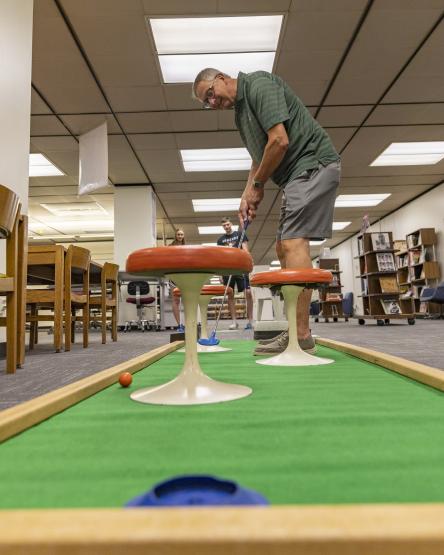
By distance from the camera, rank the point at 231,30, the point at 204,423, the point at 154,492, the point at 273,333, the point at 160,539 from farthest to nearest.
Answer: the point at 231,30 → the point at 273,333 → the point at 204,423 → the point at 154,492 → the point at 160,539

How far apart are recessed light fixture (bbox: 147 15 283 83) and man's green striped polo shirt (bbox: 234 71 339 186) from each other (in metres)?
1.97

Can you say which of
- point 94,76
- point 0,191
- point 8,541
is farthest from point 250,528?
point 94,76

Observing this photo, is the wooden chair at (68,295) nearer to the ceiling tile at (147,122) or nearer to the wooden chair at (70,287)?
the wooden chair at (70,287)

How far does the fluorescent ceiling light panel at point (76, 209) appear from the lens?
8.84 metres

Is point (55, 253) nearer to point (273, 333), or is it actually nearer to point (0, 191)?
point (0, 191)

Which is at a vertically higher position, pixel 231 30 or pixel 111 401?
pixel 231 30

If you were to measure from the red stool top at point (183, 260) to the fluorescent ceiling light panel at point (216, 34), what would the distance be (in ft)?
10.4

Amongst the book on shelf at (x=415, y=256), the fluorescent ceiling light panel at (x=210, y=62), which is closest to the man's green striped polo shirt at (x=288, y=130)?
the fluorescent ceiling light panel at (x=210, y=62)

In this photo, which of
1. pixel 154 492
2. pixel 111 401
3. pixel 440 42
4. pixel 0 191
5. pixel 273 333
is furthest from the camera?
pixel 440 42

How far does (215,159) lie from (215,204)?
2.34 metres

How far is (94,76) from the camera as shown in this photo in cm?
433

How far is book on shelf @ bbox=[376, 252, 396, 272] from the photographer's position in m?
6.71

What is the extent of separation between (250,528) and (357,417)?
70 centimetres

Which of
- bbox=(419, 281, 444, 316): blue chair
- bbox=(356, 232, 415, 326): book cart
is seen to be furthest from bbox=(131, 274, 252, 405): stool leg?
bbox=(419, 281, 444, 316): blue chair
